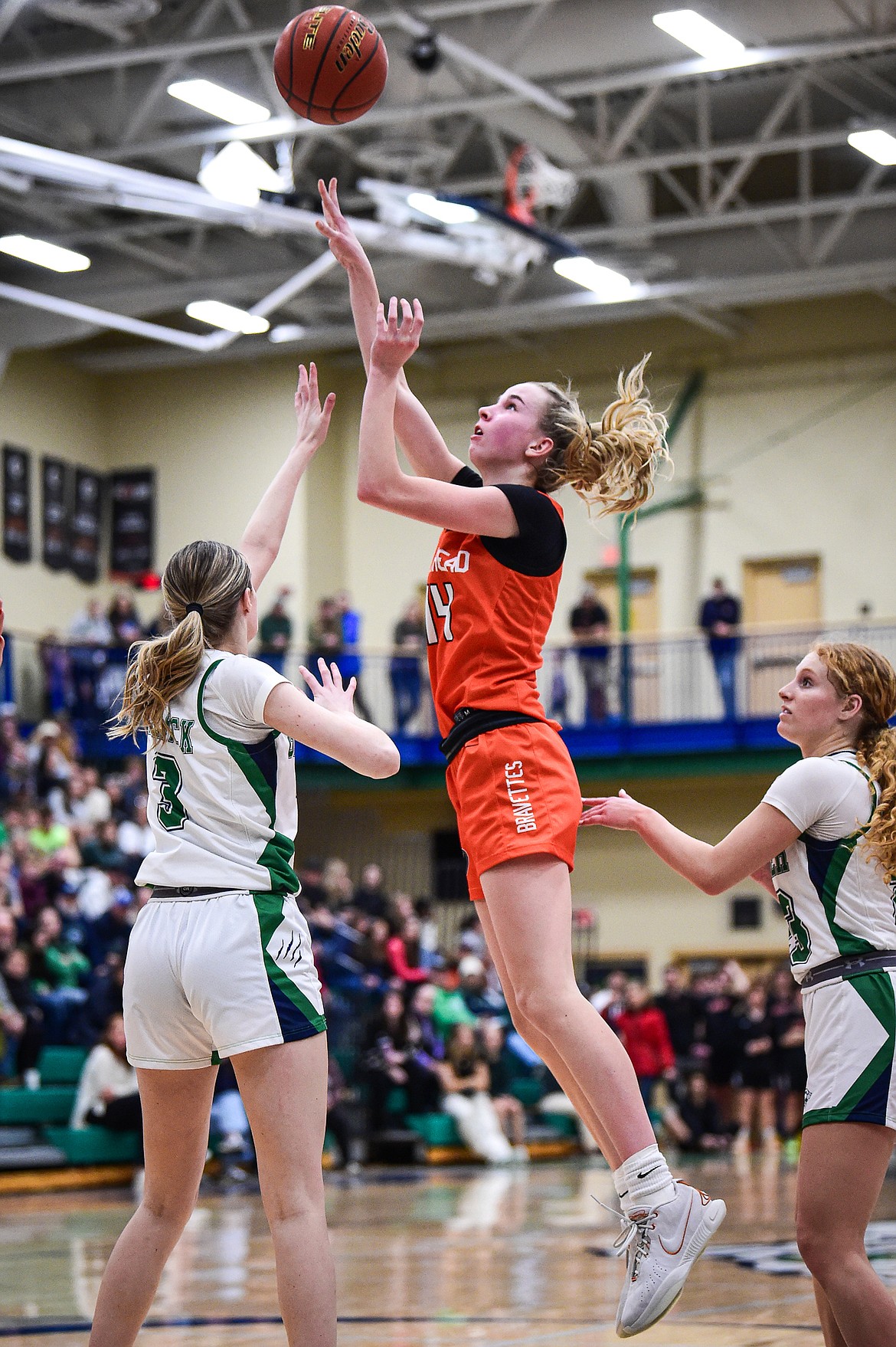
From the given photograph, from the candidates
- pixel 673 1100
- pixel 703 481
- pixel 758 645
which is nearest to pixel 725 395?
pixel 703 481

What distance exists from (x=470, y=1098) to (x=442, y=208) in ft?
28.2

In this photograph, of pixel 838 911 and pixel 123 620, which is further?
pixel 123 620

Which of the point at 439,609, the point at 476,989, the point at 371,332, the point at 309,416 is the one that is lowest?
the point at 476,989

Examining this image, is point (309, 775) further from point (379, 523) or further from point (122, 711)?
point (122, 711)

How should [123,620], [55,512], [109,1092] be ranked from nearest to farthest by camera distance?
[109,1092] < [123,620] < [55,512]

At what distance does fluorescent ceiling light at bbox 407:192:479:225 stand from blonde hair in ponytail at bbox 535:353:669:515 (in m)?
12.7

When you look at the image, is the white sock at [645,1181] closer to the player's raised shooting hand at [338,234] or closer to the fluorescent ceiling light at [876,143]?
the player's raised shooting hand at [338,234]

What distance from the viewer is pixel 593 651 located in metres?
24.0

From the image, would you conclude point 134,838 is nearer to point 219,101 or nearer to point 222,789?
point 219,101

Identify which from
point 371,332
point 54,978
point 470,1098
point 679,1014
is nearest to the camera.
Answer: point 371,332

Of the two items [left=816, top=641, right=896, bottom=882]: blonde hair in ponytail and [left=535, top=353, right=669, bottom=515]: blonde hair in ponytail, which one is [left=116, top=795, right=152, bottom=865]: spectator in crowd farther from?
[left=816, top=641, right=896, bottom=882]: blonde hair in ponytail

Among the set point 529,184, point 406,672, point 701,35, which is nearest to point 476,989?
point 406,672

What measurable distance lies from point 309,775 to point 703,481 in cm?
706

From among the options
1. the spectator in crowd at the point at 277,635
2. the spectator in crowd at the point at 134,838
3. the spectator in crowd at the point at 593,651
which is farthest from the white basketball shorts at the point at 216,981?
the spectator in crowd at the point at 593,651
